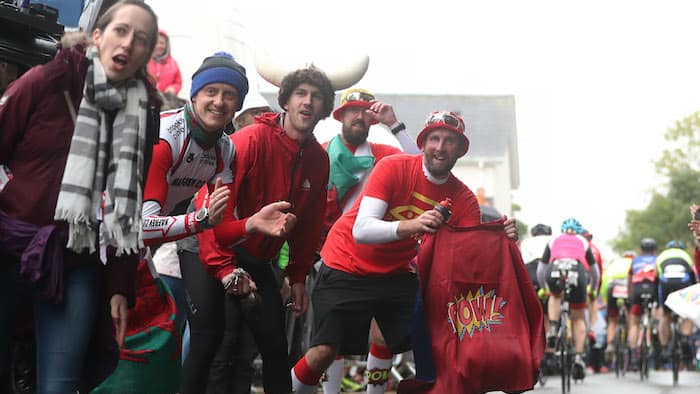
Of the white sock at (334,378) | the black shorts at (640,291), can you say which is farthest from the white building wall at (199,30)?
the white sock at (334,378)

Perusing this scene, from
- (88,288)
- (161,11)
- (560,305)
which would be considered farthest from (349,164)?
(161,11)

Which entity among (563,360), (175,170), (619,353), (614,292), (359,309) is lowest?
(619,353)

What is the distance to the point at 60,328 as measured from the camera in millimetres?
4492

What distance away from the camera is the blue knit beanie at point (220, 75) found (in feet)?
20.7

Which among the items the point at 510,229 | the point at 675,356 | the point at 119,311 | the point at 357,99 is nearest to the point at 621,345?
the point at 675,356

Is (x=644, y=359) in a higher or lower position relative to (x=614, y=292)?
lower

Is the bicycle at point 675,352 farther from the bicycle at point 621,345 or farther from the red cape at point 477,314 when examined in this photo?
the red cape at point 477,314

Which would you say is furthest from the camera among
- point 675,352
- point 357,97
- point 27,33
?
point 675,352

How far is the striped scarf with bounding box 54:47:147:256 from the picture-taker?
4.45 m

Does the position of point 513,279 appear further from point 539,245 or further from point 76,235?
point 539,245

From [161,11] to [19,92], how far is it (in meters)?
21.9

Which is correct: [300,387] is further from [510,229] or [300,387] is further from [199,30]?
[199,30]

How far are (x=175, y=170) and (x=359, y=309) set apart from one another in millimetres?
1788

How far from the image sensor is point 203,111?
620cm
